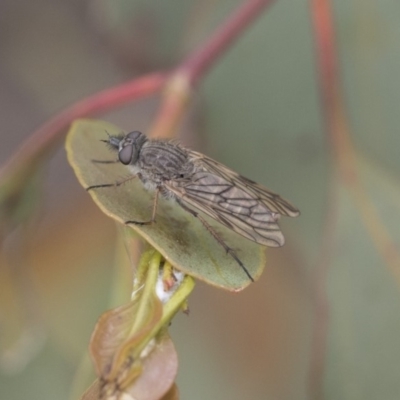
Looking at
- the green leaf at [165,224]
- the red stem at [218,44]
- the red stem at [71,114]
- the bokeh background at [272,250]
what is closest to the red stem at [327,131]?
the bokeh background at [272,250]

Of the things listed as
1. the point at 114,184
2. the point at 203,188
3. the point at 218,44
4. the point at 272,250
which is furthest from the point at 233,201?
the point at 272,250

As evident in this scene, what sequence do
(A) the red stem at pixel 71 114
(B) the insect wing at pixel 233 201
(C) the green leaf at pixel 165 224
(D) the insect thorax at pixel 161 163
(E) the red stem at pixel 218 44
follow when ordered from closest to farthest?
(C) the green leaf at pixel 165 224 → (B) the insect wing at pixel 233 201 → (D) the insect thorax at pixel 161 163 → (A) the red stem at pixel 71 114 → (E) the red stem at pixel 218 44

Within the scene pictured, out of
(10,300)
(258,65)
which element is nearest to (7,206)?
(10,300)

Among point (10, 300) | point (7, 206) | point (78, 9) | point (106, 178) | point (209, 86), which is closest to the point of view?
point (106, 178)

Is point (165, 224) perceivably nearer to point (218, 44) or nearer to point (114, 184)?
point (114, 184)

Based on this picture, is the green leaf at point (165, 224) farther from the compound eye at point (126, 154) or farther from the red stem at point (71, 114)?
the red stem at point (71, 114)

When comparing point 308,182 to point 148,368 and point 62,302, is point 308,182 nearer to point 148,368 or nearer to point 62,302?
point 62,302

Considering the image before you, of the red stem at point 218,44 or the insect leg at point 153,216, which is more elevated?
the red stem at point 218,44
